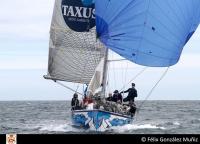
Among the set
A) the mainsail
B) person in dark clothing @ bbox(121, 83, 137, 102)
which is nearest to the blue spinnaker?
person in dark clothing @ bbox(121, 83, 137, 102)

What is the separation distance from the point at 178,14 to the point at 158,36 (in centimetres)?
117

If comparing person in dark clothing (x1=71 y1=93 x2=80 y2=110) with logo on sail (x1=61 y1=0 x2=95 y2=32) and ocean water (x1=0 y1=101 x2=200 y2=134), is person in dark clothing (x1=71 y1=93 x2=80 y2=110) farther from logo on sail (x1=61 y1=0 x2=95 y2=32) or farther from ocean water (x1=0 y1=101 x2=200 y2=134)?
logo on sail (x1=61 y1=0 x2=95 y2=32)

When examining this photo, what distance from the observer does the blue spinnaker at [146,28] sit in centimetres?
2019

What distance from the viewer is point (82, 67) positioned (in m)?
31.2

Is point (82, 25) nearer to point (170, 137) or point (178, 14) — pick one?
point (178, 14)

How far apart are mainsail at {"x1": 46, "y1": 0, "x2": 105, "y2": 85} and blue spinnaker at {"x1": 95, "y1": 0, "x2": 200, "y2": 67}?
8313mm

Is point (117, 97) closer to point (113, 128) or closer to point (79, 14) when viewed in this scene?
point (113, 128)

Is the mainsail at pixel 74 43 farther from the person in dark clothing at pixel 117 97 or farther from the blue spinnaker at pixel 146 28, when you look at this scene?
the blue spinnaker at pixel 146 28

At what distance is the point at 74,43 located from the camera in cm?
3098

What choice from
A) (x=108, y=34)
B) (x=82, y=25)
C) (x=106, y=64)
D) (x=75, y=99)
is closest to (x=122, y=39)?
(x=108, y=34)

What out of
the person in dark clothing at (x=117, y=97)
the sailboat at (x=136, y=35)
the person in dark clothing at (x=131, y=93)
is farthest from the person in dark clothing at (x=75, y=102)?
the person in dark clothing at (x=131, y=93)

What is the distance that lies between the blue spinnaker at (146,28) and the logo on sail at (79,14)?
27.9 feet

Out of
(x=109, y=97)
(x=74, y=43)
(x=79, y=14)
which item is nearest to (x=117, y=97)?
(x=109, y=97)

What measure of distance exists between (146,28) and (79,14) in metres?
10.3
